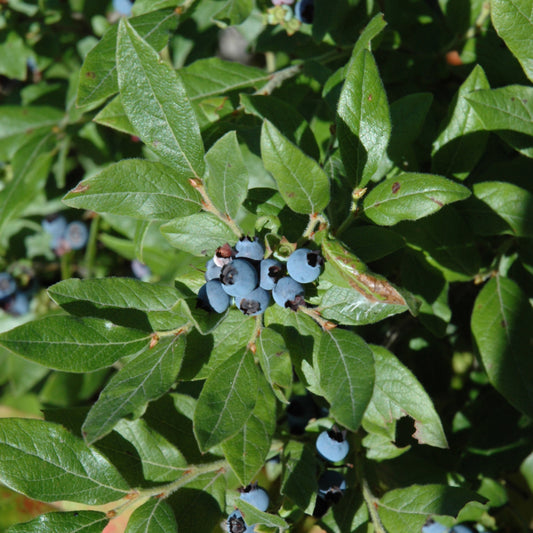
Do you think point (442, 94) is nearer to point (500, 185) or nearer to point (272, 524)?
point (500, 185)

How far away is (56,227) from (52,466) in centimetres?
158

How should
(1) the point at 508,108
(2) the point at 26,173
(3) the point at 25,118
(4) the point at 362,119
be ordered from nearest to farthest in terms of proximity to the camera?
(4) the point at 362,119
(1) the point at 508,108
(2) the point at 26,173
(3) the point at 25,118

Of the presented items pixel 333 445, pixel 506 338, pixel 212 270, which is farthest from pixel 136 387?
pixel 506 338

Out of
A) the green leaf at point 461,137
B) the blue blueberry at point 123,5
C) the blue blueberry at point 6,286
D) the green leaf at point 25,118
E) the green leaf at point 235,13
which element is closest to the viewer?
the green leaf at point 461,137

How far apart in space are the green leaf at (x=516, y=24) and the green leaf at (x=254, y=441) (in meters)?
1.03

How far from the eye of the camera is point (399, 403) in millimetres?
1438

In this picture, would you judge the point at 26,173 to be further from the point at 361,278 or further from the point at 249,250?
the point at 361,278

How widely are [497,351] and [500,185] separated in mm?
479

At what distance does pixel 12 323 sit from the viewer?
2.79 meters

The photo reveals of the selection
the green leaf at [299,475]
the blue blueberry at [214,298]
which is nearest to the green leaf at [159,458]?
the green leaf at [299,475]

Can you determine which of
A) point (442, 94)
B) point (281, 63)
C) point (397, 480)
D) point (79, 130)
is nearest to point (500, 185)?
point (442, 94)

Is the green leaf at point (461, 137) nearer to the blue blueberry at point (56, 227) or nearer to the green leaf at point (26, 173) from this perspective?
the green leaf at point (26, 173)

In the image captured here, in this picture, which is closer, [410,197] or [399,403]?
[410,197]

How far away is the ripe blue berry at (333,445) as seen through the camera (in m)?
1.58
